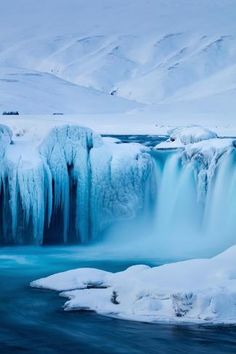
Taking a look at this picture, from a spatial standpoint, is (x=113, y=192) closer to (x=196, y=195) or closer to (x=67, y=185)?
(x=67, y=185)

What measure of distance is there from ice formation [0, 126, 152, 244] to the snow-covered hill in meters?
24.4

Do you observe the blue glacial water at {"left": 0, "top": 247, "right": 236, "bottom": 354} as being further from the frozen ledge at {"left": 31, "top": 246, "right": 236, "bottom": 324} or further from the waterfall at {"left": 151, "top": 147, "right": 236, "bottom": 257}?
the waterfall at {"left": 151, "top": 147, "right": 236, "bottom": 257}

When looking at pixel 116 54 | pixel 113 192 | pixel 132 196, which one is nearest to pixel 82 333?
pixel 113 192

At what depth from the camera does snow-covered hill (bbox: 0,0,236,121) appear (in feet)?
169

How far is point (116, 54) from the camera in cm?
7375

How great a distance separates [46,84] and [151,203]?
35.7 metres

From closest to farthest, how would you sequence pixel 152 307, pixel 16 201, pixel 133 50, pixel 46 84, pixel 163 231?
pixel 152 307, pixel 16 201, pixel 163 231, pixel 46 84, pixel 133 50

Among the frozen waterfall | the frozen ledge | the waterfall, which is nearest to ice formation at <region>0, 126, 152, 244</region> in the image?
the frozen waterfall

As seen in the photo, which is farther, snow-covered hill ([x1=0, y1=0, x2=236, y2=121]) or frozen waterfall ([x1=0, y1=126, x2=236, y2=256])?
snow-covered hill ([x1=0, y1=0, x2=236, y2=121])

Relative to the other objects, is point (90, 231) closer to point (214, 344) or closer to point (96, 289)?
point (96, 289)

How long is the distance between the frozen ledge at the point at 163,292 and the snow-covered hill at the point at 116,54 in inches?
1227

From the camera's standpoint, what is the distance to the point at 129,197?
772 inches

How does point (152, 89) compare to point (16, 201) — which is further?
point (152, 89)

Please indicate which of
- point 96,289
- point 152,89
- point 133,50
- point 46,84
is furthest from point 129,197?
point 133,50
